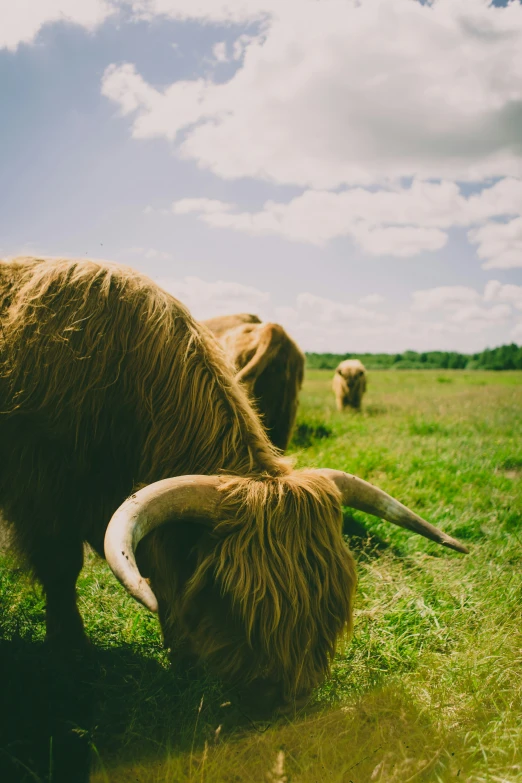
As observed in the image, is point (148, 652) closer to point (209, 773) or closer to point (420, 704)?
Result: point (209, 773)

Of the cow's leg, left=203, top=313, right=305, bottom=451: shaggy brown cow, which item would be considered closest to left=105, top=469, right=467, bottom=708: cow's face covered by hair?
the cow's leg

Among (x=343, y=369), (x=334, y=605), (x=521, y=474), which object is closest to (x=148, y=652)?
(x=334, y=605)

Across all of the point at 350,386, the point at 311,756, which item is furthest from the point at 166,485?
the point at 350,386

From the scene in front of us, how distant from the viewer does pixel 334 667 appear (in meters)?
2.69

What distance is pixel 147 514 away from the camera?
192 cm

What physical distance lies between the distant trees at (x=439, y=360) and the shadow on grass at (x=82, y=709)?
1698 inches

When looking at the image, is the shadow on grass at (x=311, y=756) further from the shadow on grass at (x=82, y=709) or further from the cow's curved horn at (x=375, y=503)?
the cow's curved horn at (x=375, y=503)

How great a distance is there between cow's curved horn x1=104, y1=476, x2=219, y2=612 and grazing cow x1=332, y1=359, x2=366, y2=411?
14.1 metres

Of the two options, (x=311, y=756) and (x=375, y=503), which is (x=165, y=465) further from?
(x=311, y=756)

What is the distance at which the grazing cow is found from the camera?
54.0ft

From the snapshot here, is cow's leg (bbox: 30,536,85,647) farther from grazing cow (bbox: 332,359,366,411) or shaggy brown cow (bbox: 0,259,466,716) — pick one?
grazing cow (bbox: 332,359,366,411)

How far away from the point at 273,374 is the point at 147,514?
4412mm

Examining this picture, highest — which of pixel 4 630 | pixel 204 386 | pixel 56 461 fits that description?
pixel 204 386

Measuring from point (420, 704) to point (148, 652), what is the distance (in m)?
1.44
